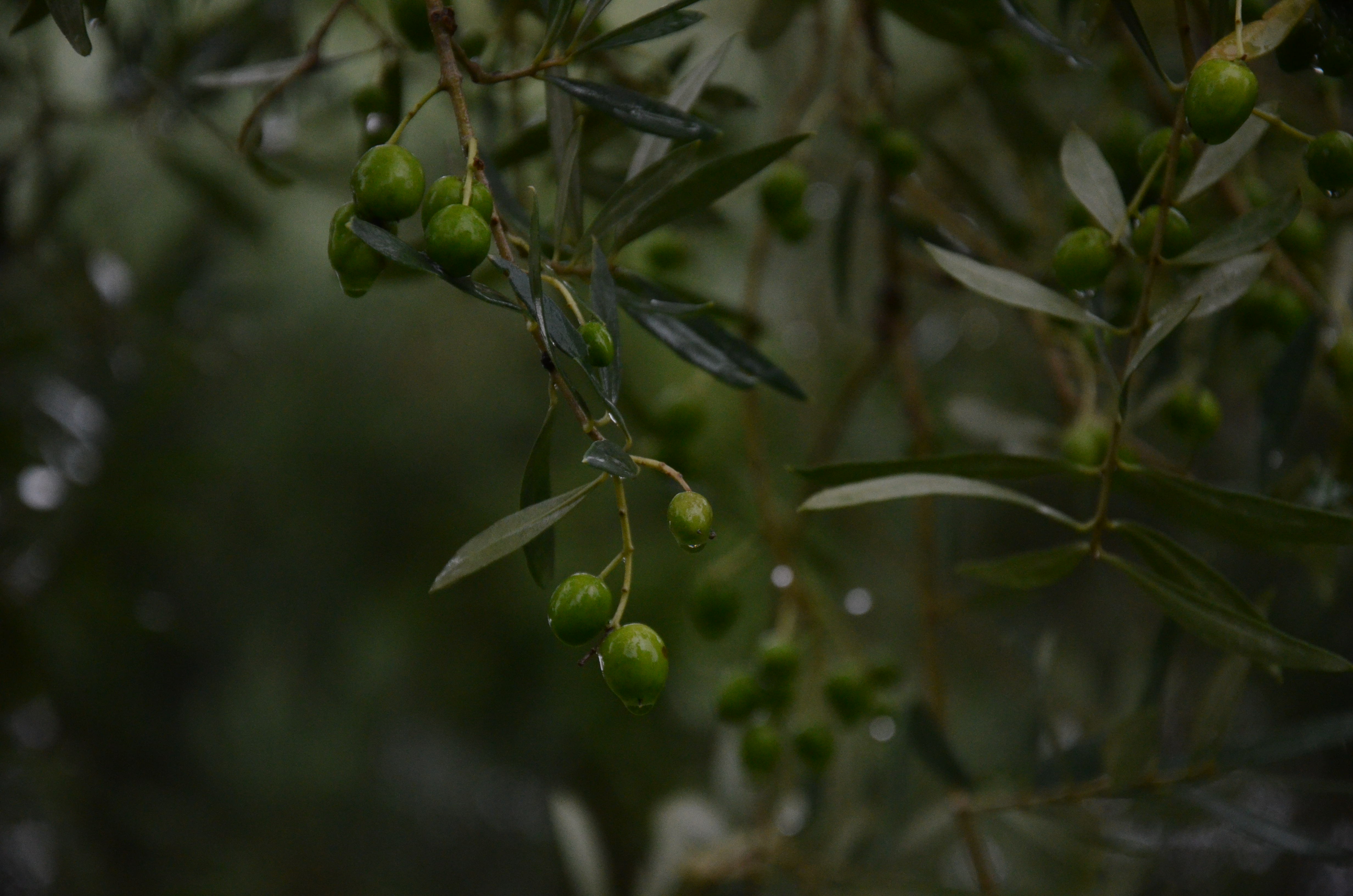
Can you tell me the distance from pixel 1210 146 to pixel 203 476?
1314 millimetres

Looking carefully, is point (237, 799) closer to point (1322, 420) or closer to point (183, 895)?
point (183, 895)

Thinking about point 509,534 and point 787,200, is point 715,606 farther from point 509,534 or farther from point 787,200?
A: point 509,534

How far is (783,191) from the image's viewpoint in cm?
88

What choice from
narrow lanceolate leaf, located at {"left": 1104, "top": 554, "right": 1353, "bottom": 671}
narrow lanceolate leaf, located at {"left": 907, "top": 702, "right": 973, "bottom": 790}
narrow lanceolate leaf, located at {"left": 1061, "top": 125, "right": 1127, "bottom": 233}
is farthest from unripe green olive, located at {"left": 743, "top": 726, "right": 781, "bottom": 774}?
narrow lanceolate leaf, located at {"left": 1061, "top": 125, "right": 1127, "bottom": 233}

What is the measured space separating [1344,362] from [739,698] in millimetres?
525

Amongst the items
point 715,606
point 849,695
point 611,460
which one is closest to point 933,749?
point 849,695

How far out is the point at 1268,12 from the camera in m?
0.48

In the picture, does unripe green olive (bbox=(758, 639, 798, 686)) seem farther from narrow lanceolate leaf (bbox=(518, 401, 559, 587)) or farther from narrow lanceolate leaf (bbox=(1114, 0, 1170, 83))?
narrow lanceolate leaf (bbox=(1114, 0, 1170, 83))

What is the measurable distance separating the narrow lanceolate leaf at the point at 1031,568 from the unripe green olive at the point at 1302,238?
35 cm

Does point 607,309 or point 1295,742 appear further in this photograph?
point 1295,742

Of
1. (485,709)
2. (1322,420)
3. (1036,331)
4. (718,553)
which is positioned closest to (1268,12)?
(1036,331)

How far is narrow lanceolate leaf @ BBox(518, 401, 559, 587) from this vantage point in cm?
49

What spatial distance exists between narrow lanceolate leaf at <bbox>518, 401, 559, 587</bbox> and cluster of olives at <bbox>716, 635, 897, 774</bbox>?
1.41 ft

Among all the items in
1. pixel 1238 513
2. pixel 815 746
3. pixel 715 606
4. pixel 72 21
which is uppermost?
pixel 72 21
